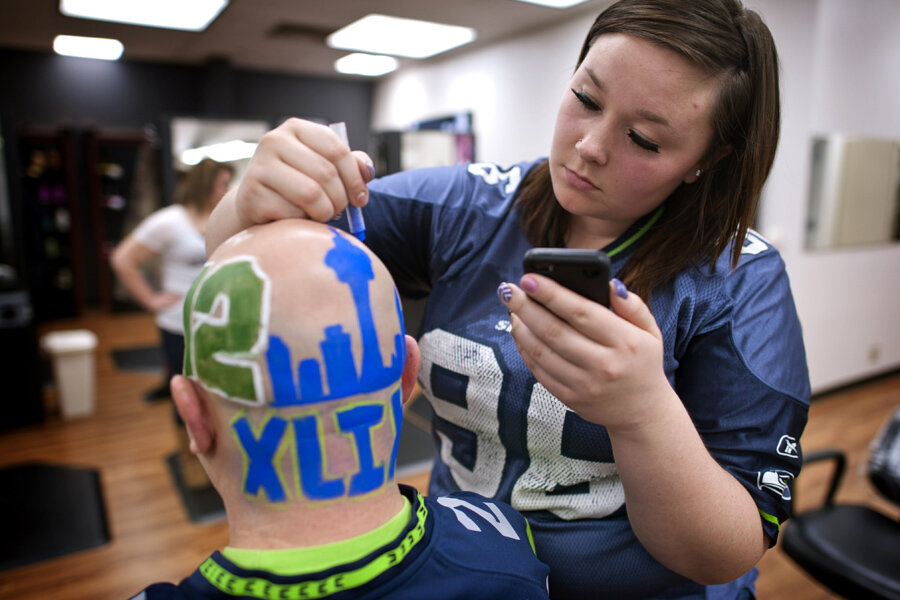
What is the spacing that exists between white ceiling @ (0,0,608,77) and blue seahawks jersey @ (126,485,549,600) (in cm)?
108

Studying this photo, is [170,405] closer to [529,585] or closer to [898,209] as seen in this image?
[529,585]

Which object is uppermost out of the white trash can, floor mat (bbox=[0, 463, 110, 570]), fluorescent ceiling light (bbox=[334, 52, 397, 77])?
fluorescent ceiling light (bbox=[334, 52, 397, 77])

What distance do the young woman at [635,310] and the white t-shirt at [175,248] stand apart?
6.70 feet

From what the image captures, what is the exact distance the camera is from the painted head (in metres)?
0.58

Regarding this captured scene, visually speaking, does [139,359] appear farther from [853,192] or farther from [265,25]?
[853,192]

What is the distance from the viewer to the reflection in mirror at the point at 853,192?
3.60 metres

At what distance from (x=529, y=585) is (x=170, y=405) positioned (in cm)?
369

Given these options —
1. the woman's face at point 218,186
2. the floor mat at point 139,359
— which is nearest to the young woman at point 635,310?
the woman's face at point 218,186

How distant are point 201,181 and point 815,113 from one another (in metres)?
3.47

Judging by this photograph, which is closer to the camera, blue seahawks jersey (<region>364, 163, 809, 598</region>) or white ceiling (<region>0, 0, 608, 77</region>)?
blue seahawks jersey (<region>364, 163, 809, 598</region>)

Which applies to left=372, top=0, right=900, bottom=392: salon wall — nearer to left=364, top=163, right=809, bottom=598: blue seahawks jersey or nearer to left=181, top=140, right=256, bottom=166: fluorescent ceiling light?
left=181, top=140, right=256, bottom=166: fluorescent ceiling light

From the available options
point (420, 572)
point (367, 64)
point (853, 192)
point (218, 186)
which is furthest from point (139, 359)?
point (853, 192)

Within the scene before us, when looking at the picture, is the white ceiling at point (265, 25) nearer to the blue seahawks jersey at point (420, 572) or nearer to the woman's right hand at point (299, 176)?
the woman's right hand at point (299, 176)

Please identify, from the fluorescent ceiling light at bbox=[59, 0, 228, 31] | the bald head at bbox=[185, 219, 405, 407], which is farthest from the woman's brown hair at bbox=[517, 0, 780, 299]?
the fluorescent ceiling light at bbox=[59, 0, 228, 31]
